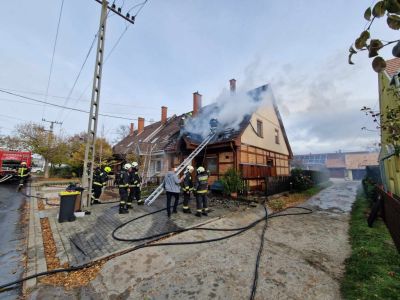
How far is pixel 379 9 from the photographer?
0.94m

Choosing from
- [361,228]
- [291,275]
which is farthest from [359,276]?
[361,228]

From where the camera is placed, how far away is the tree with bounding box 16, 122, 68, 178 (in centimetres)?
2244

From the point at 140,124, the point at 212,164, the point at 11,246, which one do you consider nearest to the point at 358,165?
the point at 212,164

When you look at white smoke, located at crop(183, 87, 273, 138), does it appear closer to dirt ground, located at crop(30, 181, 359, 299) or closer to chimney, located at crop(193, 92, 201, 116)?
chimney, located at crop(193, 92, 201, 116)

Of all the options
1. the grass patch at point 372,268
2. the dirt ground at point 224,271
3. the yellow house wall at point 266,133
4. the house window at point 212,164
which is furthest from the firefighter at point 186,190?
the yellow house wall at point 266,133

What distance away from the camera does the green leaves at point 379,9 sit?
0.92 meters

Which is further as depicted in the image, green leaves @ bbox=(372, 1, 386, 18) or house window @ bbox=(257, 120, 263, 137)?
house window @ bbox=(257, 120, 263, 137)

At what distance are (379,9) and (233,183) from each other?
9267mm

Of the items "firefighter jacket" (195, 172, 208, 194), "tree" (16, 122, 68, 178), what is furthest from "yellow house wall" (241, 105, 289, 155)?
"tree" (16, 122, 68, 178)

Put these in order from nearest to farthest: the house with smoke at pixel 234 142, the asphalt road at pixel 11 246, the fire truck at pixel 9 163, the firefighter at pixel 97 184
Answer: the asphalt road at pixel 11 246
the firefighter at pixel 97 184
the house with smoke at pixel 234 142
the fire truck at pixel 9 163

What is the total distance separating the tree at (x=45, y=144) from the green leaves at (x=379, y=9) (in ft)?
Result: 92.4

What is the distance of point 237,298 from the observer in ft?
9.60

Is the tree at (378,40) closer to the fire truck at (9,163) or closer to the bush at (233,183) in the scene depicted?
the bush at (233,183)

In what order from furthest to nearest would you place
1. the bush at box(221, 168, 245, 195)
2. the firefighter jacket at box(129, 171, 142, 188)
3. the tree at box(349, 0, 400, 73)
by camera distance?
the bush at box(221, 168, 245, 195) → the firefighter jacket at box(129, 171, 142, 188) → the tree at box(349, 0, 400, 73)
